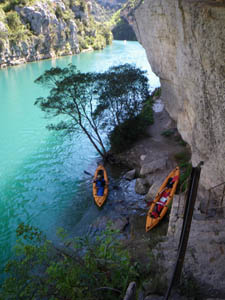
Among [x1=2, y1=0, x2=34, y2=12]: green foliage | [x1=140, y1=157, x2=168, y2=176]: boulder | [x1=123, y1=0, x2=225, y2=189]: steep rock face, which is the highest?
[x1=2, y1=0, x2=34, y2=12]: green foliage

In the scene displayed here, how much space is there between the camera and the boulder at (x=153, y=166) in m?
11.3

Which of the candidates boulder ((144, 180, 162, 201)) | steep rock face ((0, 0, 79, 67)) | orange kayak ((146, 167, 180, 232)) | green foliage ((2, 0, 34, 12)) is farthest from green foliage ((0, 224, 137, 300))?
green foliage ((2, 0, 34, 12))

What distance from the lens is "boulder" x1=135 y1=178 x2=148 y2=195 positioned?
11.0 m

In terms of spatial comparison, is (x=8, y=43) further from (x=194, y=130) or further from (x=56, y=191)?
(x=194, y=130)

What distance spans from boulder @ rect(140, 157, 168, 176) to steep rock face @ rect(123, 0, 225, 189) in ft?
10.7

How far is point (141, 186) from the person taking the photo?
36.3 ft

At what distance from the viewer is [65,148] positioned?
1570 centimetres

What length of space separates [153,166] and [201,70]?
6.10 metres

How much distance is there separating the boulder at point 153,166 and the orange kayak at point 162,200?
886 mm

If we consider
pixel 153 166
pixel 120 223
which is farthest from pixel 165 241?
pixel 153 166

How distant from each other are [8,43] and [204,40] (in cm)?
4285

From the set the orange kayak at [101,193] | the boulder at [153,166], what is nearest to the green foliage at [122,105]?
the boulder at [153,166]

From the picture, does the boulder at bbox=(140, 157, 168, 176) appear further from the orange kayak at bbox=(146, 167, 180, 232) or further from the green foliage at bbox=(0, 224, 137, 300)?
the green foliage at bbox=(0, 224, 137, 300)

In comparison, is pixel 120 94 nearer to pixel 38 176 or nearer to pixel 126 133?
pixel 126 133
